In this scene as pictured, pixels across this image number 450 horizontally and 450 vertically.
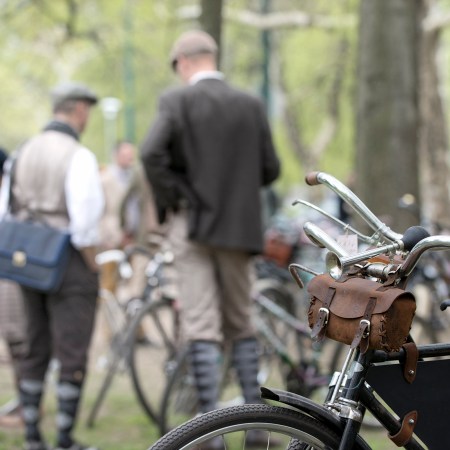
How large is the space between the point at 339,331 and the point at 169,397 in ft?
10.9

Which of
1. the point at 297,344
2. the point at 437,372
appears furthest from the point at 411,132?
the point at 437,372

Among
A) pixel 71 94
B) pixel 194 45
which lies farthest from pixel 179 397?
pixel 194 45

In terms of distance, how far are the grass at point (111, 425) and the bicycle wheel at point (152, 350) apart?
21 cm

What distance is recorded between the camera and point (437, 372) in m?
3.21

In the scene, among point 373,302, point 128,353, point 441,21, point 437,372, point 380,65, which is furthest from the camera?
point 441,21

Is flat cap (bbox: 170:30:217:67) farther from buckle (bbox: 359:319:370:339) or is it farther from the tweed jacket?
buckle (bbox: 359:319:370:339)

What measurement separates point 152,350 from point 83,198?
4.42 ft

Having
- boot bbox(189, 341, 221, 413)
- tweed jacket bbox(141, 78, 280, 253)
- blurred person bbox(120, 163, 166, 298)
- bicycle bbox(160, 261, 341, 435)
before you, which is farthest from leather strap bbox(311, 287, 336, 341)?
blurred person bbox(120, 163, 166, 298)

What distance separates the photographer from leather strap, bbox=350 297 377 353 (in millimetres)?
2914

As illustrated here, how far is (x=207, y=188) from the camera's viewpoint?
5.91m

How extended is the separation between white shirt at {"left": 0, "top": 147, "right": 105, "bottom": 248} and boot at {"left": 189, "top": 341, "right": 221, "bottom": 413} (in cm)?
81

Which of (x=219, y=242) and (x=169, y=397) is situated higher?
(x=219, y=242)

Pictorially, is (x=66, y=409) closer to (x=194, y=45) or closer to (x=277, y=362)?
(x=277, y=362)

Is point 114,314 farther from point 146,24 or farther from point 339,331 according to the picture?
point 146,24
